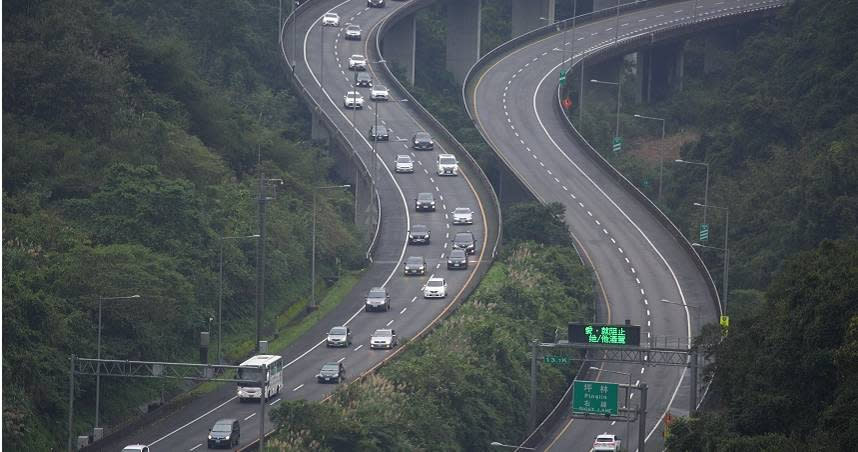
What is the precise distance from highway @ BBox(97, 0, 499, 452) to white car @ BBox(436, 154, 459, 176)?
23.7 inches

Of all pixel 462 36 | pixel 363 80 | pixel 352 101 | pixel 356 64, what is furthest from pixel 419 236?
pixel 462 36

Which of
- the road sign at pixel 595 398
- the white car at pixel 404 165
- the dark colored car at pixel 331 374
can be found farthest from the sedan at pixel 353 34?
the road sign at pixel 595 398

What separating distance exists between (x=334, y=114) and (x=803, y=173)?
45.2 m

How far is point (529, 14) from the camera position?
566ft

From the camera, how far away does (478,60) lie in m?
161

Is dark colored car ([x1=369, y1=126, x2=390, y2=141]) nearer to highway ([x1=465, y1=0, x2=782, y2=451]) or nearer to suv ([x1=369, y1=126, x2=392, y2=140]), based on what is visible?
suv ([x1=369, y1=126, x2=392, y2=140])

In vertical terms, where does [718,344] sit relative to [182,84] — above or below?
below

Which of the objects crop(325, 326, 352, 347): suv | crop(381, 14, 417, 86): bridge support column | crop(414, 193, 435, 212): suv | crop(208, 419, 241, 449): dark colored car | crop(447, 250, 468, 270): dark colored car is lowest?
crop(208, 419, 241, 449): dark colored car

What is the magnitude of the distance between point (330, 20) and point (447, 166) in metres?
41.2

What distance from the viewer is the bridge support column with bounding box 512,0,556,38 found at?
561 ft

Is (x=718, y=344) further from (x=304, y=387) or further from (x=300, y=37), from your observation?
(x=300, y=37)

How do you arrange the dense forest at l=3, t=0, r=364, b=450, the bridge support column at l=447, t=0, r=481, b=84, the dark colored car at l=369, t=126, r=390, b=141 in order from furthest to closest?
the bridge support column at l=447, t=0, r=481, b=84 < the dark colored car at l=369, t=126, r=390, b=141 < the dense forest at l=3, t=0, r=364, b=450

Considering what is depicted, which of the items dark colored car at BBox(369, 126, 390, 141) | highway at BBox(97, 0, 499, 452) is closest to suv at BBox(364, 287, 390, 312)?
highway at BBox(97, 0, 499, 452)

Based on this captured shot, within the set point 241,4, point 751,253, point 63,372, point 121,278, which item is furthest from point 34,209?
point 241,4
